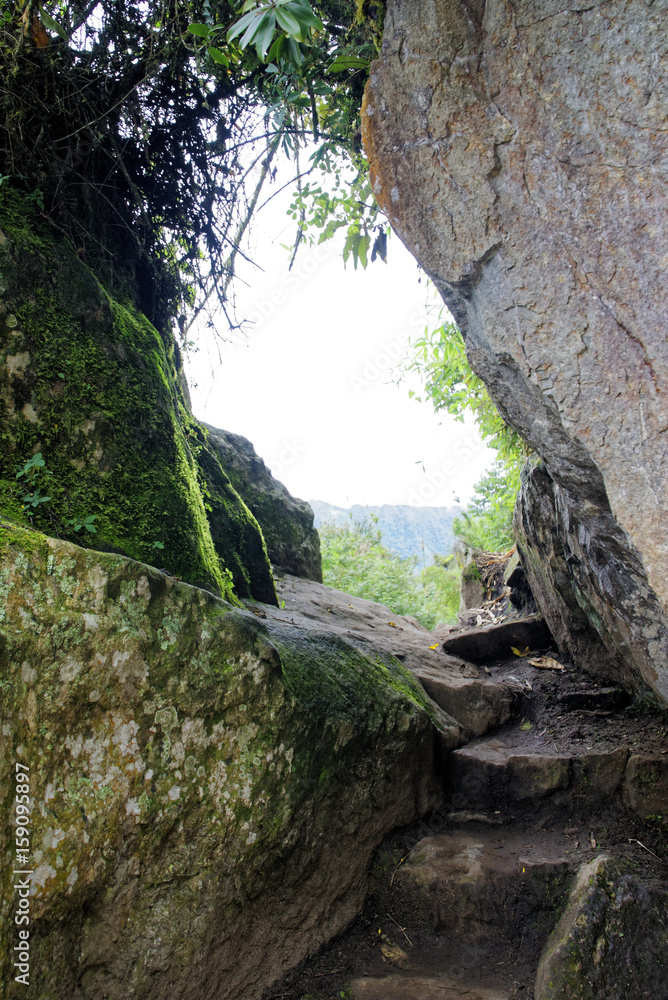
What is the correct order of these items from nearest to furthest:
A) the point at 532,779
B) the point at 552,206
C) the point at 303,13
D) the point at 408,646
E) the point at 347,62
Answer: the point at 303,13 → the point at 552,206 → the point at 347,62 → the point at 532,779 → the point at 408,646

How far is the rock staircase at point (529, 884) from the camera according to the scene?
2.35 meters

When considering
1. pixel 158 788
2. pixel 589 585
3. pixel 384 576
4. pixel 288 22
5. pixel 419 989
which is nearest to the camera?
pixel 288 22

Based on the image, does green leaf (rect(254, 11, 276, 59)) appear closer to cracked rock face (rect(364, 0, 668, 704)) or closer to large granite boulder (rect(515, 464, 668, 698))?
cracked rock face (rect(364, 0, 668, 704))

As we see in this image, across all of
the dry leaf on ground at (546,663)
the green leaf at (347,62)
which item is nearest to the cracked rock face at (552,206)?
the green leaf at (347,62)

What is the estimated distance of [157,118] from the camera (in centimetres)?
370

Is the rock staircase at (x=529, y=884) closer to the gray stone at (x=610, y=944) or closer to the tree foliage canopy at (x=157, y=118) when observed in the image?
the gray stone at (x=610, y=944)

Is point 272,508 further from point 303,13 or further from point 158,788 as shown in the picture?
point 303,13

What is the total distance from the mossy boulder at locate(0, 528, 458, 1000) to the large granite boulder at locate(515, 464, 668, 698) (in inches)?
67.2

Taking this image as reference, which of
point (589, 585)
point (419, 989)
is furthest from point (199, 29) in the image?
point (419, 989)

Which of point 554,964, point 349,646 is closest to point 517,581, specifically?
point 349,646

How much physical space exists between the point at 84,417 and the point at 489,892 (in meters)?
3.34

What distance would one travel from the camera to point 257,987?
8.00 ft

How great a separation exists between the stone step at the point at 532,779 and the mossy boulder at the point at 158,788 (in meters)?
0.93

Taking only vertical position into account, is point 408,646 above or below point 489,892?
above
